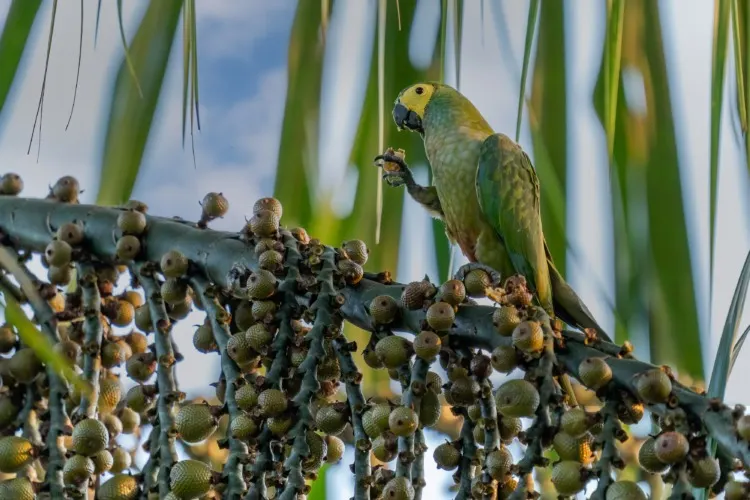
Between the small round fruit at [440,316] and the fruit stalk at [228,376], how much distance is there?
14 centimetres

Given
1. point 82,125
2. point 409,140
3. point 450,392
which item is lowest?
point 450,392

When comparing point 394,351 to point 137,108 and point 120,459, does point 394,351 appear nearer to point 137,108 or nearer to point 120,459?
point 120,459

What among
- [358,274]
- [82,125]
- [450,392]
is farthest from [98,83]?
[450,392]

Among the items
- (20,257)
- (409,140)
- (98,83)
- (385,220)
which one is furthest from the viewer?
(409,140)

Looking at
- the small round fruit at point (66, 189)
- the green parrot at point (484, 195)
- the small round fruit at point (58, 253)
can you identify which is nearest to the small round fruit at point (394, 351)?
the small round fruit at point (58, 253)

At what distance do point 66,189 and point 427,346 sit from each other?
47 cm

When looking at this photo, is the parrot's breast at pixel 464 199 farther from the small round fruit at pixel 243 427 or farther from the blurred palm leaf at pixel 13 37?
the small round fruit at pixel 243 427

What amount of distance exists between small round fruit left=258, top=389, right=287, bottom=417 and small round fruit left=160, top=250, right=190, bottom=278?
7.3 inches

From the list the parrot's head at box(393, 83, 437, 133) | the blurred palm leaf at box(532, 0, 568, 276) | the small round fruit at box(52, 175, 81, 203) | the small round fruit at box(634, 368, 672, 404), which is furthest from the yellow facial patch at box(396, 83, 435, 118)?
the small round fruit at box(634, 368, 672, 404)

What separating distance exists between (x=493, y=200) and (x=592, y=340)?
2.31 feet

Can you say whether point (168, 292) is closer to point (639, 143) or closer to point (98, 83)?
point (639, 143)

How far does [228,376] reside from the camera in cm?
71

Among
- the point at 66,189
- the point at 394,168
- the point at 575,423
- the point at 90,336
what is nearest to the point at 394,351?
the point at 575,423

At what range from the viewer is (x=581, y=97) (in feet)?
3.77
